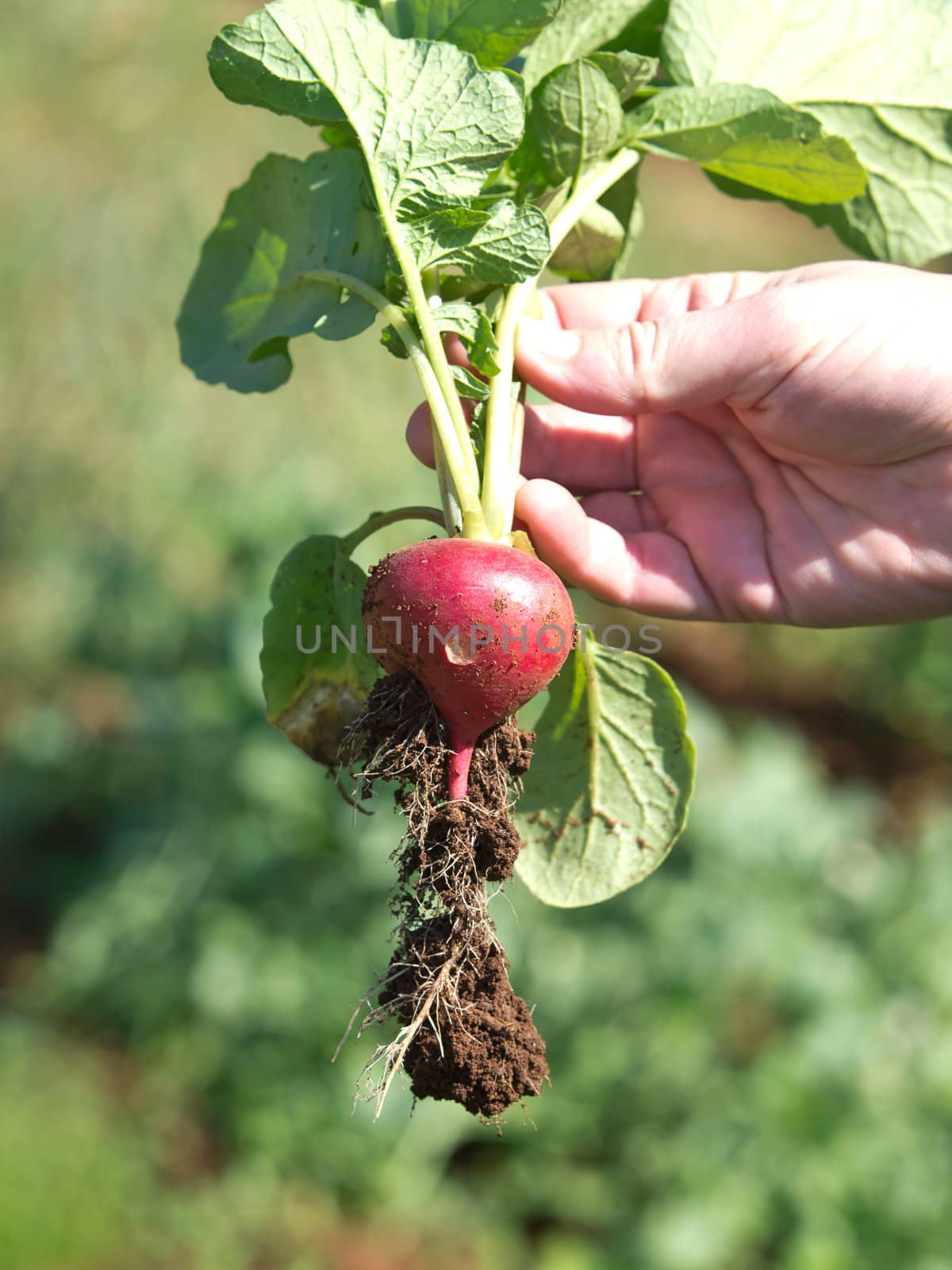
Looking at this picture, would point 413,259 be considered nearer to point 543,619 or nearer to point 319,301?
point 319,301

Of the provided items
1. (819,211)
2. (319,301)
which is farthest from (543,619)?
(819,211)

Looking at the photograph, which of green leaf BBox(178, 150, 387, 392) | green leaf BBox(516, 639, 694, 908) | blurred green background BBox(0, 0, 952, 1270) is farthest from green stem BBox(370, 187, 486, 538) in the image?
blurred green background BBox(0, 0, 952, 1270)

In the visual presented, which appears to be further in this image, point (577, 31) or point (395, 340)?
point (577, 31)

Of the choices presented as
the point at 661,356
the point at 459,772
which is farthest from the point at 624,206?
the point at 459,772

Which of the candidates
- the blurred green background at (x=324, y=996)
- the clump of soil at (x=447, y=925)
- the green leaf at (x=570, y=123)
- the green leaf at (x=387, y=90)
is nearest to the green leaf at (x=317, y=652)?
the clump of soil at (x=447, y=925)

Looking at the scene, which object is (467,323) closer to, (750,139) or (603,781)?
(750,139)

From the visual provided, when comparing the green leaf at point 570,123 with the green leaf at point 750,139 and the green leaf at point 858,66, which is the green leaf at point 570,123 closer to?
the green leaf at point 750,139

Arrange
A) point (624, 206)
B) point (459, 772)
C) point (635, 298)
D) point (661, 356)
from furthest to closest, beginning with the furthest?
1. point (635, 298)
2. point (624, 206)
3. point (661, 356)
4. point (459, 772)
